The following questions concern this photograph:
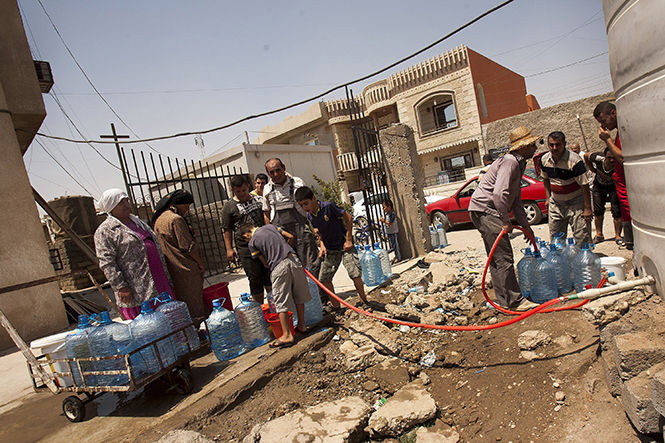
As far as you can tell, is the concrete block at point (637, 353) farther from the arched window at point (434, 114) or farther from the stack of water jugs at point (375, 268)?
the arched window at point (434, 114)

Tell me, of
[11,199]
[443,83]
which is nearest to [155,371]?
[11,199]

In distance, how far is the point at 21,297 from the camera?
573cm

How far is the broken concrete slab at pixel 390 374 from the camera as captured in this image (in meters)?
3.17

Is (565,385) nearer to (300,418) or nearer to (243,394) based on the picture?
(300,418)

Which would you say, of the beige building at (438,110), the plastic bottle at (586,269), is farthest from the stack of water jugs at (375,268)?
the beige building at (438,110)

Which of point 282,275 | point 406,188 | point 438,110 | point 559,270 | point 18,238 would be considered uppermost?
point 438,110

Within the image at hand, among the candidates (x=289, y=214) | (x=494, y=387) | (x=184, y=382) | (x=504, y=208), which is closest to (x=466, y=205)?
(x=504, y=208)

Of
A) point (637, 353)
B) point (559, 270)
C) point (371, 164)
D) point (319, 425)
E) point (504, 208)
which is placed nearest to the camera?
point (637, 353)

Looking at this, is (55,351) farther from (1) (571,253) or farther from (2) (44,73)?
(2) (44,73)

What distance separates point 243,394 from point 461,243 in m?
6.52

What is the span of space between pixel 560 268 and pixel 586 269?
0.24 meters

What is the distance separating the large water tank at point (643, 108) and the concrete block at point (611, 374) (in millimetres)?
533

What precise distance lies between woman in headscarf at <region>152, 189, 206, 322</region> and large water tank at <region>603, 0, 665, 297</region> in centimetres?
392

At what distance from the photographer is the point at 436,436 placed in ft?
8.27
